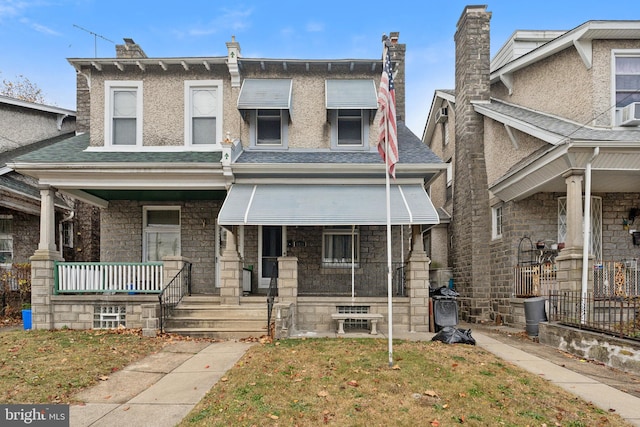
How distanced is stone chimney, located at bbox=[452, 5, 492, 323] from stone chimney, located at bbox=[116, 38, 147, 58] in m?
11.5

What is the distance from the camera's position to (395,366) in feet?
22.6

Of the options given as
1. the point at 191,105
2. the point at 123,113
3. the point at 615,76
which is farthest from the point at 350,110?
the point at 615,76

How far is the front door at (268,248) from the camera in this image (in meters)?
13.9

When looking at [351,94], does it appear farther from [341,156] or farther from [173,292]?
[173,292]

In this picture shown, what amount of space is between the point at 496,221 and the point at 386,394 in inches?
415

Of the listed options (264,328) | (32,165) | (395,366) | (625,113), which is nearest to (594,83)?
(625,113)

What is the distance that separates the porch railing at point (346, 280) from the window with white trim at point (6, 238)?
10.5 metres

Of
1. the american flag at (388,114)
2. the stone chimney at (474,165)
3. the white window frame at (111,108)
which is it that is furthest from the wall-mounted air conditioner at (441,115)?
the american flag at (388,114)

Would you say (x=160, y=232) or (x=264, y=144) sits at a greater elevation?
(x=264, y=144)

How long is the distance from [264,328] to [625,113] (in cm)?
1082

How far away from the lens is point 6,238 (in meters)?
15.8

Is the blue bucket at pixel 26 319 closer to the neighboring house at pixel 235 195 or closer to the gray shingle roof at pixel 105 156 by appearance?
the neighboring house at pixel 235 195

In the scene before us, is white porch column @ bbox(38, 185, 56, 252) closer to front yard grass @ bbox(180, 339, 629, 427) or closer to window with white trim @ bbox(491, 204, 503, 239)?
→ front yard grass @ bbox(180, 339, 629, 427)

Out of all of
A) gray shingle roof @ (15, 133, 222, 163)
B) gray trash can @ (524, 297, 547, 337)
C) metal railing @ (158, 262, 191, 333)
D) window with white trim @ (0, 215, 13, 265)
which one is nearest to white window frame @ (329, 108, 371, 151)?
gray shingle roof @ (15, 133, 222, 163)
